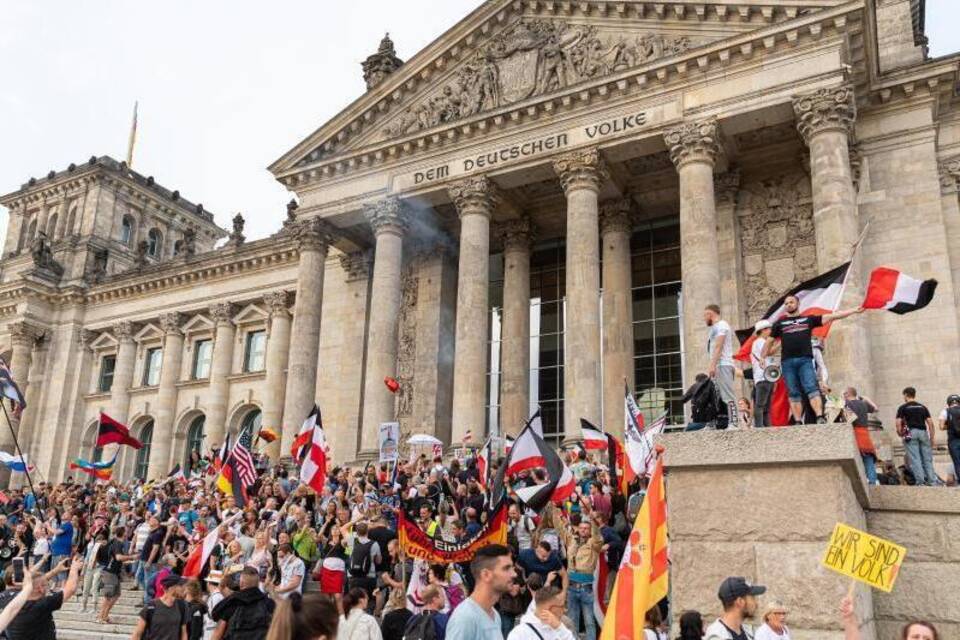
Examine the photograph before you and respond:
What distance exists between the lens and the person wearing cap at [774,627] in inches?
223

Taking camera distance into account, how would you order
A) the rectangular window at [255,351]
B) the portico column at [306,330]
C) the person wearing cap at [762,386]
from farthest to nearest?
1. the rectangular window at [255,351]
2. the portico column at [306,330]
3. the person wearing cap at [762,386]

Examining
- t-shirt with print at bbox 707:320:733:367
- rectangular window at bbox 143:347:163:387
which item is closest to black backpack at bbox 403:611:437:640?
t-shirt with print at bbox 707:320:733:367

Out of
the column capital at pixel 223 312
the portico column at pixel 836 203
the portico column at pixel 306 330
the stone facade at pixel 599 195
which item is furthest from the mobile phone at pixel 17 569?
the column capital at pixel 223 312

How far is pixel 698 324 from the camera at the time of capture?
64.6 feet

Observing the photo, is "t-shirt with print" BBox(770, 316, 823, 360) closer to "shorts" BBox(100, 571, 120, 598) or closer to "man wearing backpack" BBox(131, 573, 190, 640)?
"man wearing backpack" BBox(131, 573, 190, 640)

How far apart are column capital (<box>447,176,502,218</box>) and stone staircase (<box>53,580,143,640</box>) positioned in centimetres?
1391

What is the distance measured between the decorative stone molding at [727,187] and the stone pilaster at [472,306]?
21.9 feet

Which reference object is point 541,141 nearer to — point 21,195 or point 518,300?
A: point 518,300

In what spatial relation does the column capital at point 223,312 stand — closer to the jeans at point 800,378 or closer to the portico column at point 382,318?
the portico column at point 382,318

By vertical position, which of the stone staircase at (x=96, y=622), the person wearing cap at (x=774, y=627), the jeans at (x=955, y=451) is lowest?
the stone staircase at (x=96, y=622)

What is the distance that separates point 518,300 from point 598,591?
17.0 m

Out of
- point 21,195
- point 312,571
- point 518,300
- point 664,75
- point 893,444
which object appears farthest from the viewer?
point 21,195

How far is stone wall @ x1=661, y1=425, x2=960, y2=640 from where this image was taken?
629 centimetres

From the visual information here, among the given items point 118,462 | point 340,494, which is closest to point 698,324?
point 340,494
